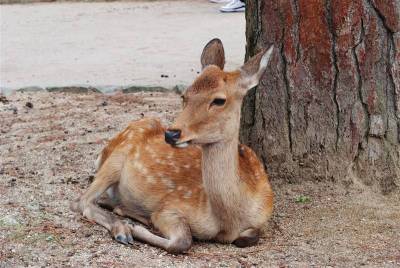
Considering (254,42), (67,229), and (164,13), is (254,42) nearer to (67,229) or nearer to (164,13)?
(67,229)

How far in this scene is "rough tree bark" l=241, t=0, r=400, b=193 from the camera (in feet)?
15.9

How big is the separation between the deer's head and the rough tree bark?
0.63m

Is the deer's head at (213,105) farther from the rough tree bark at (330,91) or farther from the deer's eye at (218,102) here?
the rough tree bark at (330,91)

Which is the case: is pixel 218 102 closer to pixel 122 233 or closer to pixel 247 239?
pixel 247 239

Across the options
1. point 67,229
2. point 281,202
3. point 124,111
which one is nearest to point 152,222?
point 67,229

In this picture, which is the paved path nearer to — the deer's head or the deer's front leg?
the deer's front leg

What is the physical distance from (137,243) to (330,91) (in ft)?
4.95

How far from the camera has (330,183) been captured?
514 centimetres

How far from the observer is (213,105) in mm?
4285

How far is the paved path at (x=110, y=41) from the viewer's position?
9.31 metres

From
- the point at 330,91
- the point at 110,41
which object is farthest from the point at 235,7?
the point at 330,91

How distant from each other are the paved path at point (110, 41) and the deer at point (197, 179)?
364 centimetres

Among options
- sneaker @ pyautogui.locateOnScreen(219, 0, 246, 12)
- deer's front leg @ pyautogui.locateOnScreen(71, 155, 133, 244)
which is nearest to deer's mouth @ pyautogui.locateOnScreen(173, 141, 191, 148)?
deer's front leg @ pyautogui.locateOnScreen(71, 155, 133, 244)

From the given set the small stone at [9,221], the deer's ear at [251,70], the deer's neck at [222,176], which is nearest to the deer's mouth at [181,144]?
the deer's neck at [222,176]
